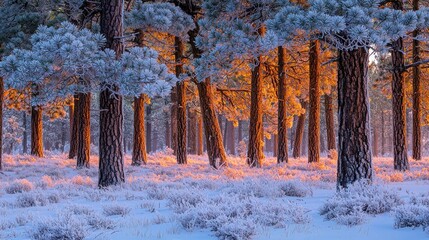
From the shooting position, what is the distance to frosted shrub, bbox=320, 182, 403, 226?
18.3ft

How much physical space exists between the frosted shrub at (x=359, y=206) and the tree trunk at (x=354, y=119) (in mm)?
1902

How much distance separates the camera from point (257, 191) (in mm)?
8414

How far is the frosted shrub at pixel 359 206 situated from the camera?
5.58 m

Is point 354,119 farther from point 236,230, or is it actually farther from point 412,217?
point 236,230

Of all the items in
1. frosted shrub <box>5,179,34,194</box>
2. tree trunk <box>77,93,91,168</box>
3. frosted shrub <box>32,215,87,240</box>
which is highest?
tree trunk <box>77,93,91,168</box>

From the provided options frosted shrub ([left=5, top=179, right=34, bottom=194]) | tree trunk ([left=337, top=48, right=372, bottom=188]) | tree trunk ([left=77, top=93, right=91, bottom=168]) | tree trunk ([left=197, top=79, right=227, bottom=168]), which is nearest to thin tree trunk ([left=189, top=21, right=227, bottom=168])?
tree trunk ([left=197, top=79, right=227, bottom=168])

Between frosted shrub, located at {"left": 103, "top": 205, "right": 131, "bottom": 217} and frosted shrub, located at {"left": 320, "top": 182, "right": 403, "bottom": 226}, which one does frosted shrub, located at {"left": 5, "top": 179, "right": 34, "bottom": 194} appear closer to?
frosted shrub, located at {"left": 103, "top": 205, "right": 131, "bottom": 217}

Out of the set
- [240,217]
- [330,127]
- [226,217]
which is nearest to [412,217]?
[240,217]

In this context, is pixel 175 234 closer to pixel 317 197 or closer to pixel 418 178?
pixel 317 197

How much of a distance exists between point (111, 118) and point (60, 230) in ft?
18.2

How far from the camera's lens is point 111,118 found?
1047 centimetres

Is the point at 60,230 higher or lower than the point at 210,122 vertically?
lower

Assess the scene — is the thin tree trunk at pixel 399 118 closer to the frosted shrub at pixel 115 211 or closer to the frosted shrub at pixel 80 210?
the frosted shrub at pixel 115 211

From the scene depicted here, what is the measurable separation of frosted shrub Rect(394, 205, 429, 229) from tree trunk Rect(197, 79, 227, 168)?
10.7m
